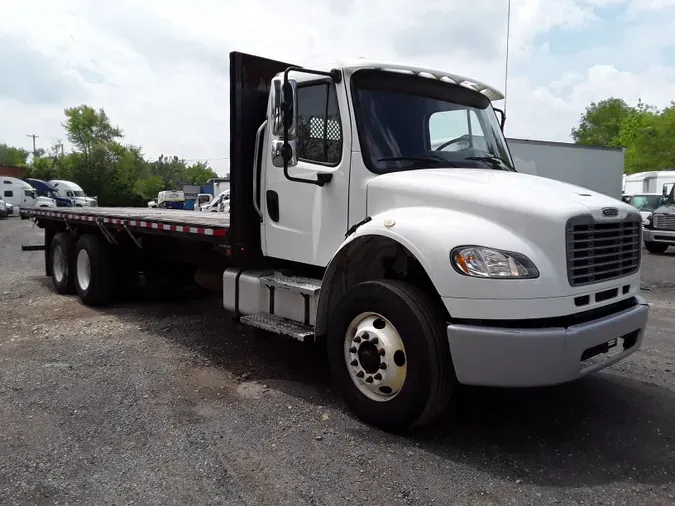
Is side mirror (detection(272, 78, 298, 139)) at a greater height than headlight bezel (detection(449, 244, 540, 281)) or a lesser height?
greater

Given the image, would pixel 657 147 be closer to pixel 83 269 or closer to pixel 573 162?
pixel 573 162

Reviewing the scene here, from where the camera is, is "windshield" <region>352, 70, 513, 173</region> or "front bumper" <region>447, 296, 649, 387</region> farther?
"windshield" <region>352, 70, 513, 173</region>

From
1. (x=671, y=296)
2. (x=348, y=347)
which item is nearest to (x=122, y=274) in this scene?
(x=348, y=347)

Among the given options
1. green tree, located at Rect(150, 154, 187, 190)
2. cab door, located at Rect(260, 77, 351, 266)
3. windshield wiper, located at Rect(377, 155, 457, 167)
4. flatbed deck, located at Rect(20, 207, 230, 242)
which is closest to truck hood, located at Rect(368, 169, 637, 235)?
windshield wiper, located at Rect(377, 155, 457, 167)

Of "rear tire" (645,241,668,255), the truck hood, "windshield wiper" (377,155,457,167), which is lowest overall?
"rear tire" (645,241,668,255)

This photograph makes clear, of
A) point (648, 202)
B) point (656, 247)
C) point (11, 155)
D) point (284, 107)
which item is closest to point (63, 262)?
point (284, 107)

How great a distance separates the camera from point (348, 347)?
423 centimetres

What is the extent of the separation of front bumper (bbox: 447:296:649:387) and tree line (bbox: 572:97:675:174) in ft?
152

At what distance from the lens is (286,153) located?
4566 millimetres

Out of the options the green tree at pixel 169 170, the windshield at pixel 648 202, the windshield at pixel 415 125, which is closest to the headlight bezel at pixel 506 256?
the windshield at pixel 415 125

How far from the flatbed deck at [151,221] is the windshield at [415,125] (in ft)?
6.08

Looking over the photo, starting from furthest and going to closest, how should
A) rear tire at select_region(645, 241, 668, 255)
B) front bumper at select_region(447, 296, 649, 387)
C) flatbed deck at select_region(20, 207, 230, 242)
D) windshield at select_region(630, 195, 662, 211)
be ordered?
windshield at select_region(630, 195, 662, 211) → rear tire at select_region(645, 241, 668, 255) → flatbed deck at select_region(20, 207, 230, 242) → front bumper at select_region(447, 296, 649, 387)

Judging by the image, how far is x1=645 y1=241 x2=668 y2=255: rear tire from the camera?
17641 mm

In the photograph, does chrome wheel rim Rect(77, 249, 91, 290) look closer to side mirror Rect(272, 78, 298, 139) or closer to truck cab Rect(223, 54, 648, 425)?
truck cab Rect(223, 54, 648, 425)
